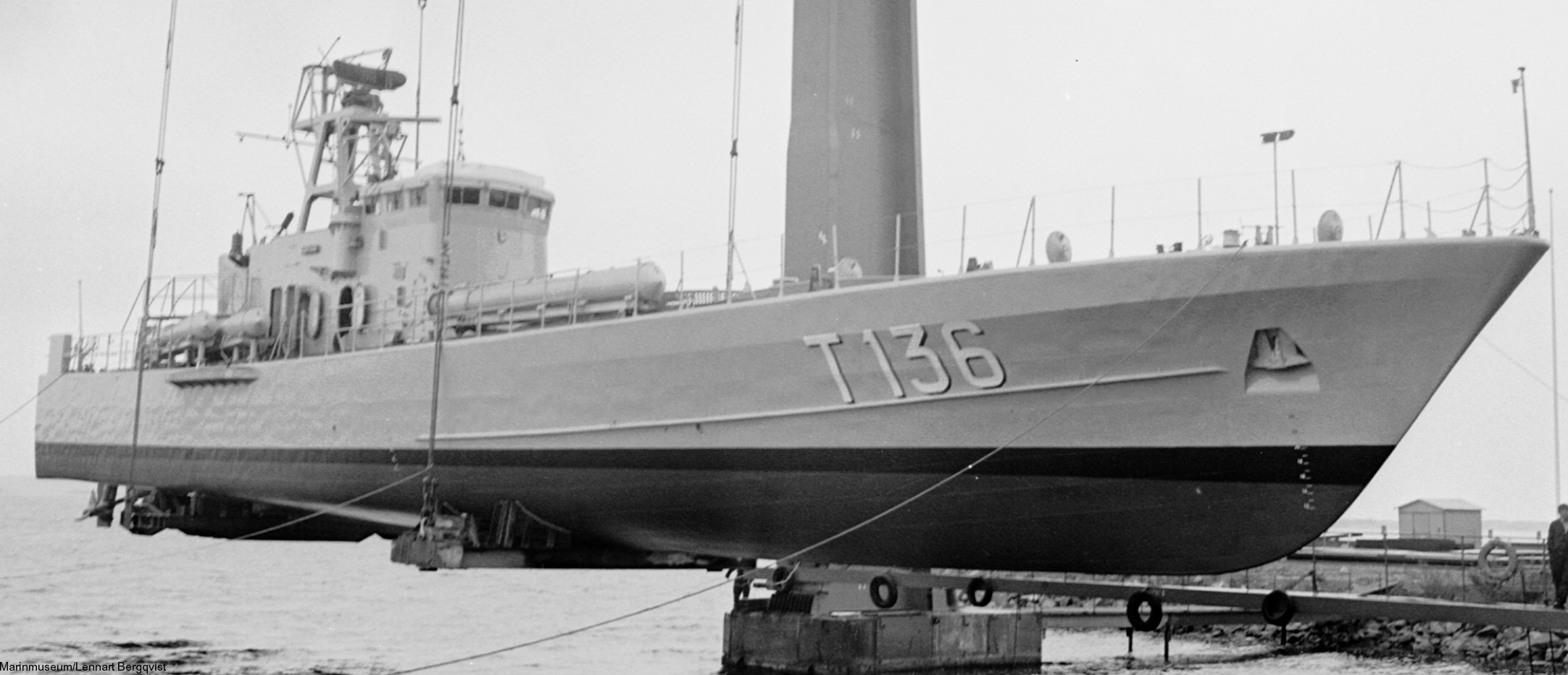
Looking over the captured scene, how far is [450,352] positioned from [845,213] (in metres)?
5.24

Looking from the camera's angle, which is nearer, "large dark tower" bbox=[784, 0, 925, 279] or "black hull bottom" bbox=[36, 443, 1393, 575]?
"black hull bottom" bbox=[36, 443, 1393, 575]

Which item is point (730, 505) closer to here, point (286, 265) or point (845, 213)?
point (845, 213)

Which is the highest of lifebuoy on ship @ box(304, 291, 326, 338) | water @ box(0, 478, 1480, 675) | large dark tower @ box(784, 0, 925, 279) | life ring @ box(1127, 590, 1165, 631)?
large dark tower @ box(784, 0, 925, 279)

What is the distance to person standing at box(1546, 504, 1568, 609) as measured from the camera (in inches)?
484

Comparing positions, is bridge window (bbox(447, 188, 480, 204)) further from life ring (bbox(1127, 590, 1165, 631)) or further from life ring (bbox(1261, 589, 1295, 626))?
life ring (bbox(1261, 589, 1295, 626))

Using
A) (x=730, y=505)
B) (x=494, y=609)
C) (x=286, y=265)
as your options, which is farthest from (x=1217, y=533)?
(x=494, y=609)

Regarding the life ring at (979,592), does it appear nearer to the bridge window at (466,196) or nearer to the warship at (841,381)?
the warship at (841,381)

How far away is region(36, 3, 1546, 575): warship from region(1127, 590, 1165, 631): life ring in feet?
6.06

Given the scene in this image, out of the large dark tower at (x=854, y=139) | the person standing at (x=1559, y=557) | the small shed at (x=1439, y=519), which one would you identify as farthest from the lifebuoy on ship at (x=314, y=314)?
the small shed at (x=1439, y=519)

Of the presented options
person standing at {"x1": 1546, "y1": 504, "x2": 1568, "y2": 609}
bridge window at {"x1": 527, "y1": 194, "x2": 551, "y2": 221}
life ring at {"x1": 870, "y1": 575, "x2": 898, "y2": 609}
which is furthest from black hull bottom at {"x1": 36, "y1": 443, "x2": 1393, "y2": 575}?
bridge window at {"x1": 527, "y1": 194, "x2": 551, "y2": 221}

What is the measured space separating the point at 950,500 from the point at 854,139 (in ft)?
12.6

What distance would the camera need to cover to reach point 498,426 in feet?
51.0

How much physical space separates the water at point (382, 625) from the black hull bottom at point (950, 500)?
4201mm

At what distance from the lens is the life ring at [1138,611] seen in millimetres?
13656
